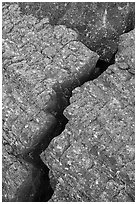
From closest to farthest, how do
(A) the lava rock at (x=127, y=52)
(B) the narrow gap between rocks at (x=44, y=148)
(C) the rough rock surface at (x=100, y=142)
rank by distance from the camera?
(C) the rough rock surface at (x=100, y=142), (A) the lava rock at (x=127, y=52), (B) the narrow gap between rocks at (x=44, y=148)

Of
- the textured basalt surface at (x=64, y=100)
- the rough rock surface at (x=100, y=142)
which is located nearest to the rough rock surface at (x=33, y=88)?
the textured basalt surface at (x=64, y=100)

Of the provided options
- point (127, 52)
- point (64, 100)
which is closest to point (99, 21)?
point (127, 52)

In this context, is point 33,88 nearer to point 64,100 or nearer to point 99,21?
point 64,100

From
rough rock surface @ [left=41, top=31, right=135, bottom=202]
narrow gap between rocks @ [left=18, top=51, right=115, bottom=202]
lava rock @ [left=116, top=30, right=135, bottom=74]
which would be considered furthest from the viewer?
narrow gap between rocks @ [left=18, top=51, right=115, bottom=202]

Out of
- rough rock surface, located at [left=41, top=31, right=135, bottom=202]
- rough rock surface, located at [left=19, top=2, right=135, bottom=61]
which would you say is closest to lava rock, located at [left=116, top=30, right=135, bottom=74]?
rough rock surface, located at [left=41, top=31, right=135, bottom=202]

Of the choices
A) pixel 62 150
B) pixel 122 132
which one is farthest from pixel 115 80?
pixel 62 150

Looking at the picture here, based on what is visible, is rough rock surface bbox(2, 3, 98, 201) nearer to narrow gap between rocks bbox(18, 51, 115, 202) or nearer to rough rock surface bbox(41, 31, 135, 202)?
narrow gap between rocks bbox(18, 51, 115, 202)

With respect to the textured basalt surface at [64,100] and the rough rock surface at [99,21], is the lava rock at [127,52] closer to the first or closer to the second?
the textured basalt surface at [64,100]
